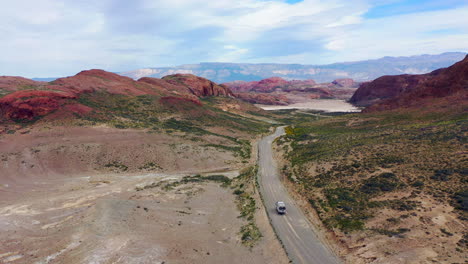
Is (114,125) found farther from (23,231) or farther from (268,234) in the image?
(268,234)

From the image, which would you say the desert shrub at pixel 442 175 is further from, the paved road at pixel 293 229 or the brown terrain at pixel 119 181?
the brown terrain at pixel 119 181

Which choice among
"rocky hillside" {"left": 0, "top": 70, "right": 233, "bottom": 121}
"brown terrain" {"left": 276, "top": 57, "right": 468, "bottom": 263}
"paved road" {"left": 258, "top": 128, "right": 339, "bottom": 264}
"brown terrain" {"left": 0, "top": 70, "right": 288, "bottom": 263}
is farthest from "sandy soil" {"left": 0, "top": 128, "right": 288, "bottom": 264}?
"rocky hillside" {"left": 0, "top": 70, "right": 233, "bottom": 121}

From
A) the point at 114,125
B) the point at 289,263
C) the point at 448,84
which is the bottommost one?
the point at 289,263

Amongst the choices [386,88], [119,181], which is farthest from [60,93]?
[386,88]

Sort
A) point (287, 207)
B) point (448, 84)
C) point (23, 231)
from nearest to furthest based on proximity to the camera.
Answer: point (23, 231), point (287, 207), point (448, 84)

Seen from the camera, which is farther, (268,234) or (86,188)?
(86,188)

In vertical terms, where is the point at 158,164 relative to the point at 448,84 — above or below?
below

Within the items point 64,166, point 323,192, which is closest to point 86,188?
point 64,166

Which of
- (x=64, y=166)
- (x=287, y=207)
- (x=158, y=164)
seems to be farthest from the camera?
(x=158, y=164)

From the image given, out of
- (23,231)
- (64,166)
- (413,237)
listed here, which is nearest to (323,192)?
(413,237)
